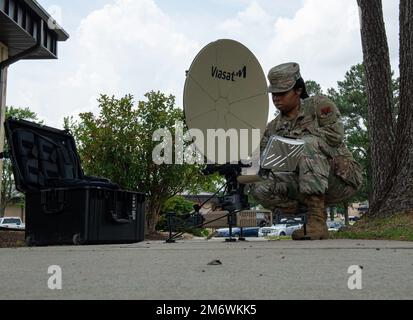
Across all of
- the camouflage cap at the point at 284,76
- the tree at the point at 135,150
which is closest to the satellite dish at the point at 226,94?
the camouflage cap at the point at 284,76

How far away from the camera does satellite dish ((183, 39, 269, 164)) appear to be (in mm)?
6418

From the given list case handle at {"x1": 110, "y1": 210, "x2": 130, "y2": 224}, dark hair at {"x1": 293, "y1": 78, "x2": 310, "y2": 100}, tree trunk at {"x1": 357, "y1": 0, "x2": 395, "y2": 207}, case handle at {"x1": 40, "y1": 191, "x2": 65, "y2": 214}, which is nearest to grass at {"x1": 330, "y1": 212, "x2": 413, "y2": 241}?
tree trunk at {"x1": 357, "y1": 0, "x2": 395, "y2": 207}

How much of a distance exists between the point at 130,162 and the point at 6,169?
104 ft

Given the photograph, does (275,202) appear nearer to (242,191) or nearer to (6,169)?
(242,191)

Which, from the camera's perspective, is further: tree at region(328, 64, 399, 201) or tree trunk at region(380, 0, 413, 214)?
tree at region(328, 64, 399, 201)

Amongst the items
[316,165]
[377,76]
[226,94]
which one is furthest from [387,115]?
[316,165]

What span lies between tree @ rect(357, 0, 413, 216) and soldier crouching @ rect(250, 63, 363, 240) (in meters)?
0.84

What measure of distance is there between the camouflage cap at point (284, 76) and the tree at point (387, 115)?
1887mm

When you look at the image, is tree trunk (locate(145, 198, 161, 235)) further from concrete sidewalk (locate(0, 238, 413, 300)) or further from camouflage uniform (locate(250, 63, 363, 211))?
concrete sidewalk (locate(0, 238, 413, 300))

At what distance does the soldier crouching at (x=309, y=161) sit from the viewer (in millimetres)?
5871

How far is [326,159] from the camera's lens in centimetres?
603

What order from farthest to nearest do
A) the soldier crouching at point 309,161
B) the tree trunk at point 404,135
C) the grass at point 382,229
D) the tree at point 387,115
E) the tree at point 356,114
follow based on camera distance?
the tree at point 356,114 → the tree at point 387,115 → the tree trunk at point 404,135 → the grass at point 382,229 → the soldier crouching at point 309,161

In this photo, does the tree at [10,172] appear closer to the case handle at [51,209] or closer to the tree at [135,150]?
the tree at [135,150]

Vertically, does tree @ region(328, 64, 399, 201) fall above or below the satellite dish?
above
